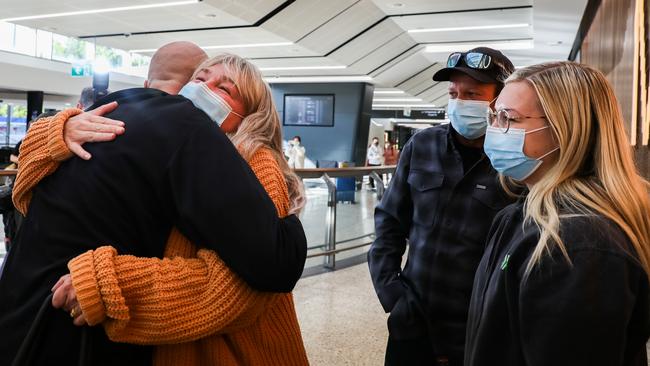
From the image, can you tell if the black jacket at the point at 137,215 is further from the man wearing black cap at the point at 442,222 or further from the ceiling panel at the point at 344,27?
the ceiling panel at the point at 344,27

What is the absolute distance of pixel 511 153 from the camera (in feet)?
4.27

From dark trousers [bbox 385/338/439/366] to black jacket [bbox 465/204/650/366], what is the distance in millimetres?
763

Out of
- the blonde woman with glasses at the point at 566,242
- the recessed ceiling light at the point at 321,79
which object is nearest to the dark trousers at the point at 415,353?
the blonde woman with glasses at the point at 566,242

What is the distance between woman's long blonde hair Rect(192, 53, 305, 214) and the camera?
1.35 m

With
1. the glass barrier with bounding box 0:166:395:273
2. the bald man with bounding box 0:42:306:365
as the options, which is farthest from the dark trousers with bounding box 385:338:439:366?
the glass barrier with bounding box 0:166:395:273

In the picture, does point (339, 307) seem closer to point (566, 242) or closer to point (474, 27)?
point (566, 242)

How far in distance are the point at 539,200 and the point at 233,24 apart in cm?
972

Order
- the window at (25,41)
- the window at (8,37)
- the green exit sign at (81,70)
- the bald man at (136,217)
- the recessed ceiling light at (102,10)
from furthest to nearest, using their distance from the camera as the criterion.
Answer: the window at (25,41)
the window at (8,37)
the green exit sign at (81,70)
the recessed ceiling light at (102,10)
the bald man at (136,217)

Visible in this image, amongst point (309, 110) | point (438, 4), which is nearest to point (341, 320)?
point (438, 4)

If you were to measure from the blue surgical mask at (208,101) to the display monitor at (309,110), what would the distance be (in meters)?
16.4

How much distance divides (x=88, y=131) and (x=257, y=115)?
0.43m

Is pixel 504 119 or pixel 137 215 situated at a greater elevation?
pixel 504 119

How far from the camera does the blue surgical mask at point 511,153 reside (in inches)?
49.4

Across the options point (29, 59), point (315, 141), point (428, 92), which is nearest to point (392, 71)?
point (315, 141)
